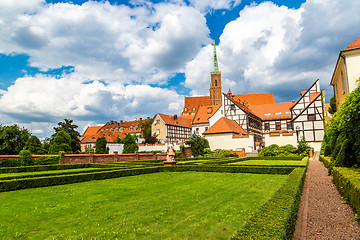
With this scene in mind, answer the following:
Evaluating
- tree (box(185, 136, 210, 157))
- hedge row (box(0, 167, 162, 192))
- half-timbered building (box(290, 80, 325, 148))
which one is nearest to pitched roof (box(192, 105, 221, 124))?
tree (box(185, 136, 210, 157))

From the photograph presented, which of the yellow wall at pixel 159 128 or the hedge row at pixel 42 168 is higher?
the yellow wall at pixel 159 128

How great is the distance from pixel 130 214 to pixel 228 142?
34021mm

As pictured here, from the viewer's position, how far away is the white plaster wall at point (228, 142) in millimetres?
38406

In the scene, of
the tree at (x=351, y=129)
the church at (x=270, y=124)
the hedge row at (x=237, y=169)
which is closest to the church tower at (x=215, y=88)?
the church at (x=270, y=124)

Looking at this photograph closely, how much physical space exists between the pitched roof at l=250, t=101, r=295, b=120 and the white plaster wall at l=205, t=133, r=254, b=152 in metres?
16.6

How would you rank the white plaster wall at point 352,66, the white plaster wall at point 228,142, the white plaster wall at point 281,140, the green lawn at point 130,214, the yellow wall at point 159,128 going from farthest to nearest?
the yellow wall at point 159,128
the white plaster wall at point 228,142
the white plaster wall at point 281,140
the white plaster wall at point 352,66
the green lawn at point 130,214

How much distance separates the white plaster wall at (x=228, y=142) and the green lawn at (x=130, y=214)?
29630mm

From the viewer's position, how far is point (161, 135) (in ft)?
197

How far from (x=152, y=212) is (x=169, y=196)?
2190 mm

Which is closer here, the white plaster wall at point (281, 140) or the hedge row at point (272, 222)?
the hedge row at point (272, 222)

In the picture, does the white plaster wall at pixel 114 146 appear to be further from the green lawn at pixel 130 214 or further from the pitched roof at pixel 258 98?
the green lawn at pixel 130 214

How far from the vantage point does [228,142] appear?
3928 cm

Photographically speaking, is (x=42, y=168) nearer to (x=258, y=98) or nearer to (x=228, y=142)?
(x=228, y=142)

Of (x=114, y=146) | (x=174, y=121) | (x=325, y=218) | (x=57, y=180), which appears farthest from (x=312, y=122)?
(x=57, y=180)
